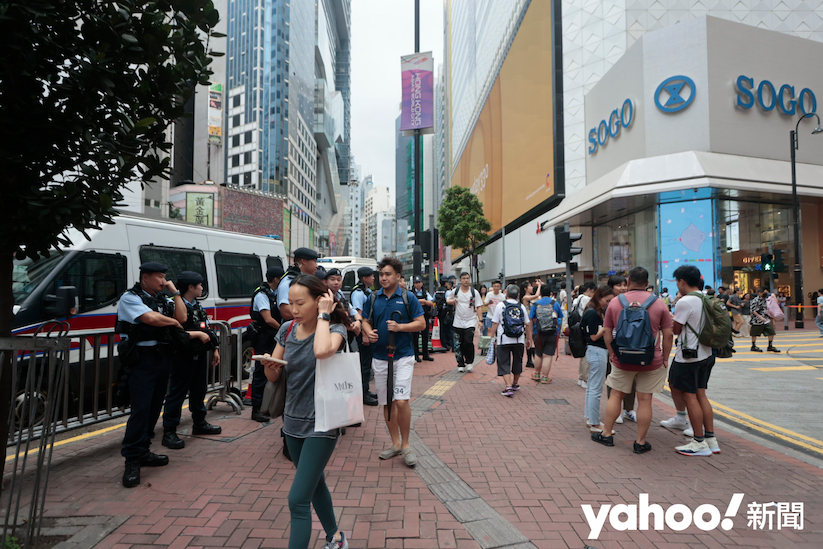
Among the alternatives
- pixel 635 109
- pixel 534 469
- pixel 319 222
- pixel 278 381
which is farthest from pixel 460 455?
pixel 319 222

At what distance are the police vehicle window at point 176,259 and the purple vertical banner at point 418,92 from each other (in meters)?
7.71

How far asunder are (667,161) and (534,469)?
18050mm

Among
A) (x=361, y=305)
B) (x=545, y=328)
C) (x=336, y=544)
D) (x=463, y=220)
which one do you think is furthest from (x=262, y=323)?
(x=463, y=220)

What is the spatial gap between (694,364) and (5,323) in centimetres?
583

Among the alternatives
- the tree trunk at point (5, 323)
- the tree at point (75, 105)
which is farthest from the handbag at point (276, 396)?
the tree trunk at point (5, 323)

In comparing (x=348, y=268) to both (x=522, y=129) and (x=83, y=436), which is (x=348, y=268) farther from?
(x=522, y=129)

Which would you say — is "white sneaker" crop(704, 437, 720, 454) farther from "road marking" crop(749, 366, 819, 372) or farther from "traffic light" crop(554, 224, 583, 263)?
"road marking" crop(749, 366, 819, 372)

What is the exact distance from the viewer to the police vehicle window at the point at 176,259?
6.65m

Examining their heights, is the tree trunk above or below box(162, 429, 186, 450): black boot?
above

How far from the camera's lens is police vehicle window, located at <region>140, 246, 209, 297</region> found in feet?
21.8

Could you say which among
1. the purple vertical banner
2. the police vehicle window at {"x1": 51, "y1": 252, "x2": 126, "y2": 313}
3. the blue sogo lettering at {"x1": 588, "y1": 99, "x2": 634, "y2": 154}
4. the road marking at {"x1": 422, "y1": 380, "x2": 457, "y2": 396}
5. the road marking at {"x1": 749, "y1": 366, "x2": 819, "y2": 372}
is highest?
the blue sogo lettering at {"x1": 588, "y1": 99, "x2": 634, "y2": 154}

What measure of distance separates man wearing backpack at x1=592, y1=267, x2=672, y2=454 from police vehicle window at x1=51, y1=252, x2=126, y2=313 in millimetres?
6171

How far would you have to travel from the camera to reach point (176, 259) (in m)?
7.18

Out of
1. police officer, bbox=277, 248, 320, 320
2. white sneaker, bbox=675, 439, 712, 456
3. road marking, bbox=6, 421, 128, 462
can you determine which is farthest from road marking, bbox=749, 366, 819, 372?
road marking, bbox=6, 421, 128, 462
